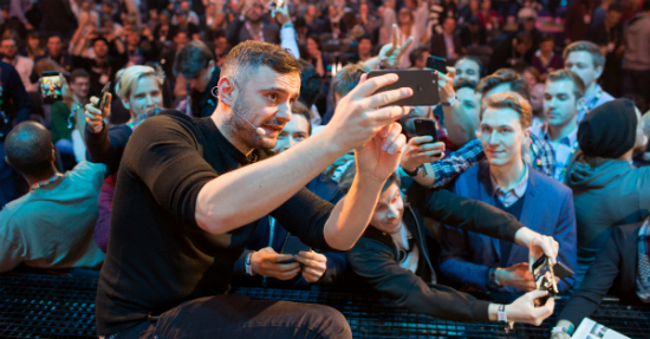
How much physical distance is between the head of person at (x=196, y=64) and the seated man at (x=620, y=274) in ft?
9.41

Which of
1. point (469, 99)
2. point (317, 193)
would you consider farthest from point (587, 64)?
point (317, 193)

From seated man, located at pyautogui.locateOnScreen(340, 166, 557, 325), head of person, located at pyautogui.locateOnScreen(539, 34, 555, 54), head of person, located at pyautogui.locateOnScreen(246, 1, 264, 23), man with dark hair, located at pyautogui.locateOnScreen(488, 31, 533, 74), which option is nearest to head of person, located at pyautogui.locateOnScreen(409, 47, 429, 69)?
man with dark hair, located at pyautogui.locateOnScreen(488, 31, 533, 74)

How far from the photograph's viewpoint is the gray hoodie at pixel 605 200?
8.02 ft

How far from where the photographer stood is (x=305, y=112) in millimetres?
2639

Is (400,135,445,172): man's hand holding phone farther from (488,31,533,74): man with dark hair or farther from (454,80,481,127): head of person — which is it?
(488,31,533,74): man with dark hair

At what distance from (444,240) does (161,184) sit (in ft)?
5.66

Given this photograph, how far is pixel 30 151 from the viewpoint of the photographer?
2.38 metres

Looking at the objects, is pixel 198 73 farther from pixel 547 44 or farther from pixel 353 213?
pixel 547 44

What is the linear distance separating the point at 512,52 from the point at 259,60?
5.84 meters

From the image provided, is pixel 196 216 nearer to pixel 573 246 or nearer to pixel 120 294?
pixel 120 294

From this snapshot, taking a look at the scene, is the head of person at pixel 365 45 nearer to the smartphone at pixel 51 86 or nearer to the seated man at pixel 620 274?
the smartphone at pixel 51 86

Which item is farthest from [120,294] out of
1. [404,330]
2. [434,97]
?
[404,330]

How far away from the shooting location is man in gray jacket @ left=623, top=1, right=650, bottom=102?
5293 millimetres

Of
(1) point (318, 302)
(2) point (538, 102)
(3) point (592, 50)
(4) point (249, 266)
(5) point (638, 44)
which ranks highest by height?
(3) point (592, 50)
